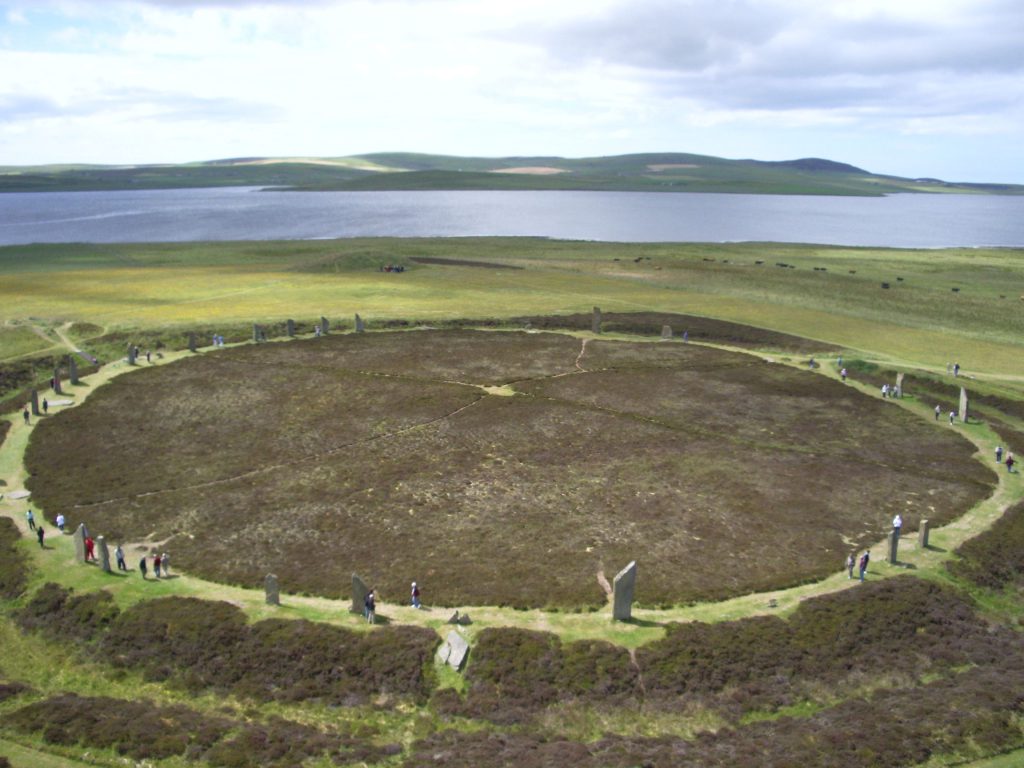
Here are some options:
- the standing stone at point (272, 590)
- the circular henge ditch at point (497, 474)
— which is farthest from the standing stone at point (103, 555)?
the standing stone at point (272, 590)

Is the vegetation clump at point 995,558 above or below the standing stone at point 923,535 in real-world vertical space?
below

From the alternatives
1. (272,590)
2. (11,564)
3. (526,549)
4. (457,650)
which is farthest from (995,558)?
(11,564)

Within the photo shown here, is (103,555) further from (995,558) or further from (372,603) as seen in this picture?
(995,558)

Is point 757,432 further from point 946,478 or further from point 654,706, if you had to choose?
point 654,706

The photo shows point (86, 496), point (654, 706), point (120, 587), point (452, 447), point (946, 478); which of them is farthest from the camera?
point (452, 447)

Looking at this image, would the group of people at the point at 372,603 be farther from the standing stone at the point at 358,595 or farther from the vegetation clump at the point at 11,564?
the vegetation clump at the point at 11,564

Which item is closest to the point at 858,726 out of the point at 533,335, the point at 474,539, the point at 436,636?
the point at 436,636
